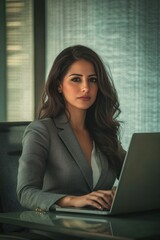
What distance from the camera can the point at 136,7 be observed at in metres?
3.88

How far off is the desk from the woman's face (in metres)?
0.67

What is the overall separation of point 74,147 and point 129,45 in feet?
5.03

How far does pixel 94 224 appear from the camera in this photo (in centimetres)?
184

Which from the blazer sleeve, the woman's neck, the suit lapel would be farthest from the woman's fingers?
the woman's neck

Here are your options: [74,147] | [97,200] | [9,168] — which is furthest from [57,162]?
[97,200]

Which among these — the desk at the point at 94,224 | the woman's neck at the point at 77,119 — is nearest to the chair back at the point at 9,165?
the woman's neck at the point at 77,119

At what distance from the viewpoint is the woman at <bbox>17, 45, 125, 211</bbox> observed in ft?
7.84

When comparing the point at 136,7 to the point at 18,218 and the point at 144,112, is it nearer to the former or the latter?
the point at 144,112

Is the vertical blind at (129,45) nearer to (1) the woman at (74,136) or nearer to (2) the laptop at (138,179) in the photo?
(1) the woman at (74,136)

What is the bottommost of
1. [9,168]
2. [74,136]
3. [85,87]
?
[9,168]

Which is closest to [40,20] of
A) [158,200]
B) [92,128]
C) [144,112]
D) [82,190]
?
[144,112]

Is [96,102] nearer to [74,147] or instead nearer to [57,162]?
[74,147]

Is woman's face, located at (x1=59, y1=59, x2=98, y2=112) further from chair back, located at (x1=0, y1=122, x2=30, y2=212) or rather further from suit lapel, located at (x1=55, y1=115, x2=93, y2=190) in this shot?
chair back, located at (x1=0, y1=122, x2=30, y2=212)

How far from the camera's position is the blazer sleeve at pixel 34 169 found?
214 centimetres
